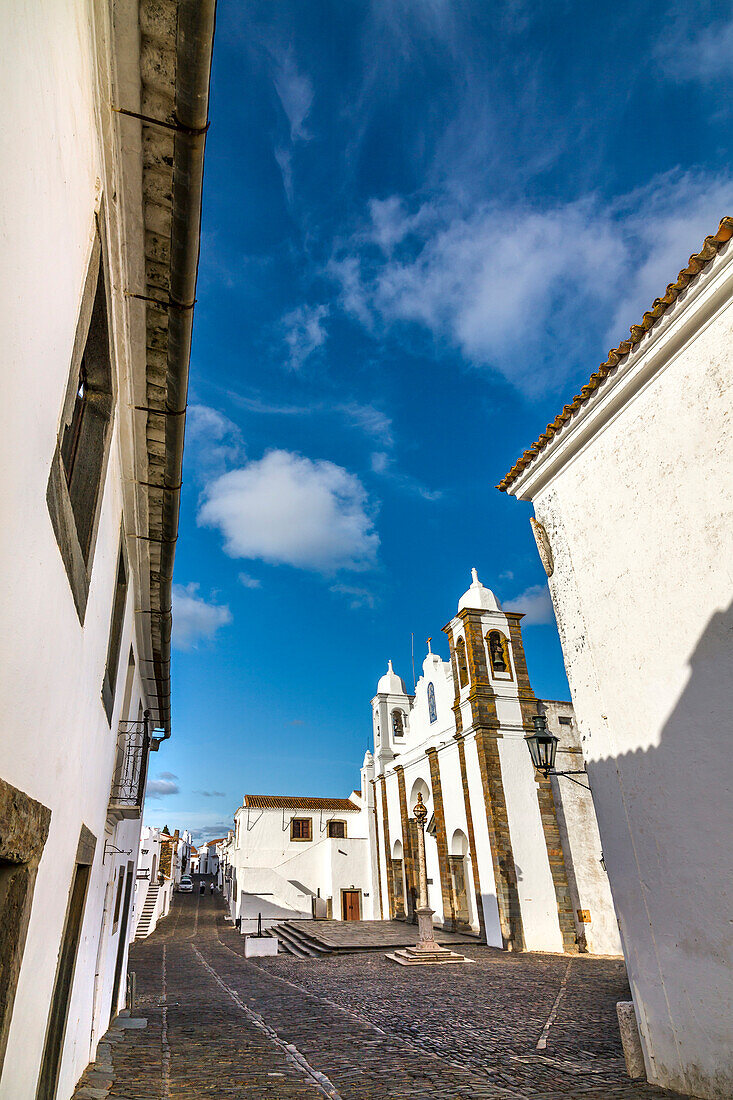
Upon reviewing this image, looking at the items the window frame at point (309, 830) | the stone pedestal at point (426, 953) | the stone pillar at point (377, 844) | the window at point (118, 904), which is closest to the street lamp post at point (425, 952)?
the stone pedestal at point (426, 953)

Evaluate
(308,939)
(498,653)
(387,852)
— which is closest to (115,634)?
(498,653)

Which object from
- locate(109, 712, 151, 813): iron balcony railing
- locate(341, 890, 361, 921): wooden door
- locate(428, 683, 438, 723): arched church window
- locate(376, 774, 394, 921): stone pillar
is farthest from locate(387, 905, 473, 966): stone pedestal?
locate(341, 890, 361, 921): wooden door

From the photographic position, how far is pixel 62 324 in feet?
8.89

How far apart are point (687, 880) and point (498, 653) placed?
54.8ft

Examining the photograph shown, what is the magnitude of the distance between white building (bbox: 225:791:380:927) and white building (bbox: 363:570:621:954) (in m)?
4.12

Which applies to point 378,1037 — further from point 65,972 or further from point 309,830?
point 309,830

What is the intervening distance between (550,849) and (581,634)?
1480cm

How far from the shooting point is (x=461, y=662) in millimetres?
22375

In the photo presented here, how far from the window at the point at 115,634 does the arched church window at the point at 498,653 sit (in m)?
17.0

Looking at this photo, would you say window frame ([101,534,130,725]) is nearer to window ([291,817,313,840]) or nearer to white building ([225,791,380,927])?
white building ([225,791,380,927])

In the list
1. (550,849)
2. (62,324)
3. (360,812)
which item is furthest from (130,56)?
(360,812)

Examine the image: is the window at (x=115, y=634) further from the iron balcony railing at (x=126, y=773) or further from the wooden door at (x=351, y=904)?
the wooden door at (x=351, y=904)

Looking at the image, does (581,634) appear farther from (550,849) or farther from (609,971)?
(550,849)

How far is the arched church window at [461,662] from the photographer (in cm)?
2205
